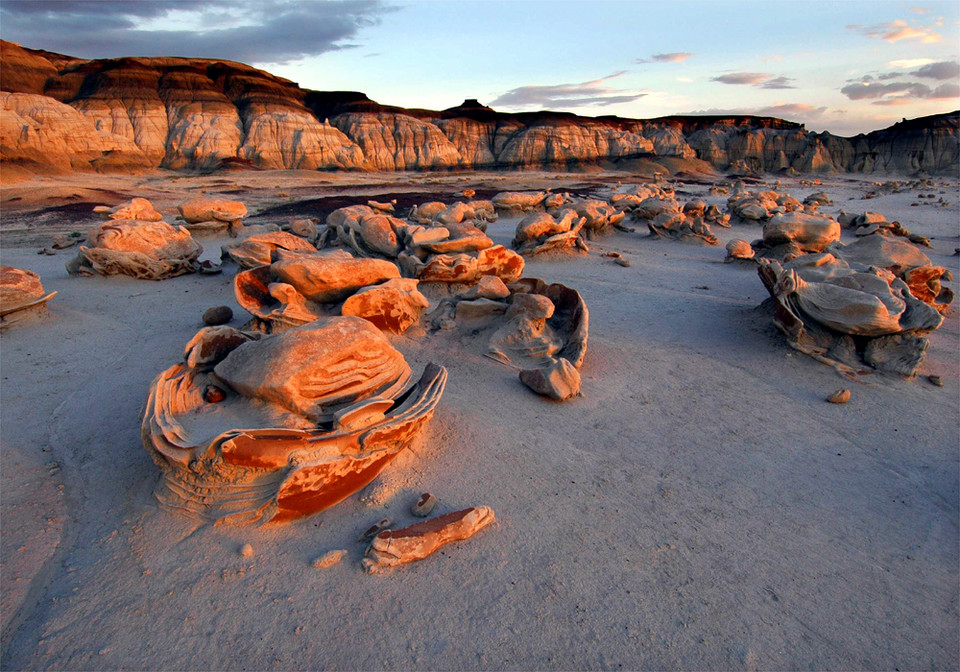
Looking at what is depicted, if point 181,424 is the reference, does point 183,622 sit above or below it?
below

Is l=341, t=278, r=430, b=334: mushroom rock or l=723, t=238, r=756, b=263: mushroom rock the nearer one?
l=341, t=278, r=430, b=334: mushroom rock

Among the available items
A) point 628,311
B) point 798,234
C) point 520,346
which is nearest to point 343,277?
point 520,346

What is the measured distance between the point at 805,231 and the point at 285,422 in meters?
9.16

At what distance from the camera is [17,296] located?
5.35 metres

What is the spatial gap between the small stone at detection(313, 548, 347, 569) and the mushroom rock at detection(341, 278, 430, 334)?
279 cm

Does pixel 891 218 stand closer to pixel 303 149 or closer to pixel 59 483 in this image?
pixel 59 483

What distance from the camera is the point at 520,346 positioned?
4969 millimetres

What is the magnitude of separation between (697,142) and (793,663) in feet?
174

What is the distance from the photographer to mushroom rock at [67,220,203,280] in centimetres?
743

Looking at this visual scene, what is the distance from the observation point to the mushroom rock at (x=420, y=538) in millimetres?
2439

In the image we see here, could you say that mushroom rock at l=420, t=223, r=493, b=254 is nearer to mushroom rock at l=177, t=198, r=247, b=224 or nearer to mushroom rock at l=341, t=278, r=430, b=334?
mushroom rock at l=341, t=278, r=430, b=334

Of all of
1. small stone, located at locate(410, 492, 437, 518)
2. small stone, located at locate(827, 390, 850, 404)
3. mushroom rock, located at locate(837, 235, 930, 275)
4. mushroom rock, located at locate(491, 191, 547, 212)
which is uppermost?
mushroom rock, located at locate(837, 235, 930, 275)

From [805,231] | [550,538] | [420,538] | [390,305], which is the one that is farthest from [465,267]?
[805,231]

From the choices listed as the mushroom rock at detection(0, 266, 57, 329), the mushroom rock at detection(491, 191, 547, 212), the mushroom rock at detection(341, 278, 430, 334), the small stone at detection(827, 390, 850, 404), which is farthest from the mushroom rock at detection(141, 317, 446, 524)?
the mushroom rock at detection(491, 191, 547, 212)
